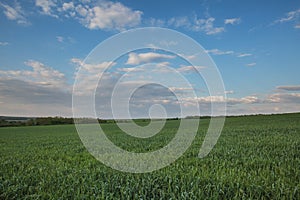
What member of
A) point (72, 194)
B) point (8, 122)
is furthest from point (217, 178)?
point (8, 122)

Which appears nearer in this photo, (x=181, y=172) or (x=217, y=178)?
(x=217, y=178)

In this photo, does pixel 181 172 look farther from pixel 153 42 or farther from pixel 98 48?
pixel 153 42

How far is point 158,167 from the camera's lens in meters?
7.04

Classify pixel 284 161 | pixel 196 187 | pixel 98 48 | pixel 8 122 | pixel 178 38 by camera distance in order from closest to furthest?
pixel 196 187 < pixel 284 161 < pixel 98 48 < pixel 178 38 < pixel 8 122

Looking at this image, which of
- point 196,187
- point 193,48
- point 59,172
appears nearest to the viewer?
point 196,187

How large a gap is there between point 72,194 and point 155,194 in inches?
64.9

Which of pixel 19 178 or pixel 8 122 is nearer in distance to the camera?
pixel 19 178

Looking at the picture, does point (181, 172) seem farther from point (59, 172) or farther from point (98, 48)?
point (98, 48)

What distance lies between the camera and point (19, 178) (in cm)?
629

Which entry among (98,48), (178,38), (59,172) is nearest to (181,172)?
(59,172)

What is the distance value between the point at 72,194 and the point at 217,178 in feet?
9.98

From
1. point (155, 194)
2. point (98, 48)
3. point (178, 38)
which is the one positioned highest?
point (178, 38)

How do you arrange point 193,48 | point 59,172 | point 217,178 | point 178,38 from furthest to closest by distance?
point 178,38 → point 193,48 → point 59,172 → point 217,178

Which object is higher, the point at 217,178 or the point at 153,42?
the point at 153,42
